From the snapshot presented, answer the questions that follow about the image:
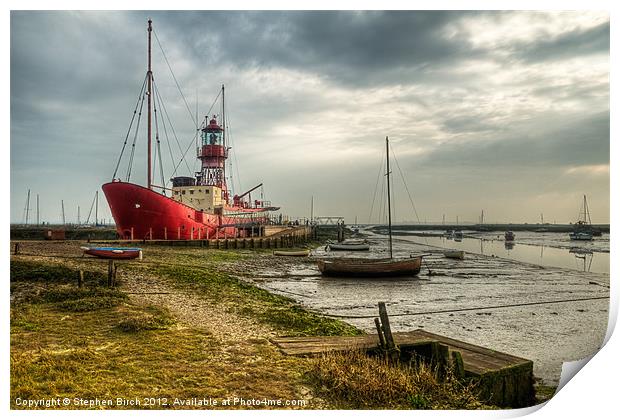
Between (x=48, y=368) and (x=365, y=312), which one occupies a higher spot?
(x=48, y=368)

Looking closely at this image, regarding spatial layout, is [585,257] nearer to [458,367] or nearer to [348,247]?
[348,247]

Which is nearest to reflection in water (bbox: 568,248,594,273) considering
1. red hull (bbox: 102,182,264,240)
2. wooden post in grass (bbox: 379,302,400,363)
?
wooden post in grass (bbox: 379,302,400,363)

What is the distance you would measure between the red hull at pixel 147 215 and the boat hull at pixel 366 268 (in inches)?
424

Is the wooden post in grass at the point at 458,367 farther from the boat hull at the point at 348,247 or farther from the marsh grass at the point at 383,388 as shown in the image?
the boat hull at the point at 348,247

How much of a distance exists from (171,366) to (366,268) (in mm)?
16667

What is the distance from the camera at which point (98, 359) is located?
581cm

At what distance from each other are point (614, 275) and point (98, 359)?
32.3ft

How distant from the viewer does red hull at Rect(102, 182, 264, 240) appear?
22062 mm

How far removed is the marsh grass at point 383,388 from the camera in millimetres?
5156

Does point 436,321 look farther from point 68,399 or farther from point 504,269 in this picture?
point 504,269

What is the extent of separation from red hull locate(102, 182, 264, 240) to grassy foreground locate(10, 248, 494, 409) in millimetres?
13948

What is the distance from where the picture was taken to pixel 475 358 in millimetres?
6859

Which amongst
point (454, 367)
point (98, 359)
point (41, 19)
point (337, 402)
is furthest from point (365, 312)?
point (41, 19)

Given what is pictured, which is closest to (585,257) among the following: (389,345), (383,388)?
(389,345)
